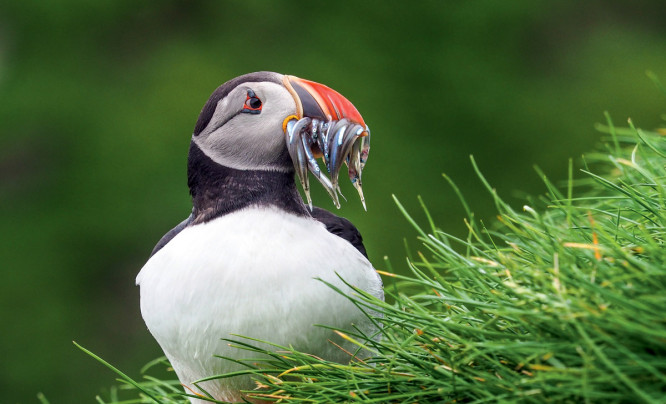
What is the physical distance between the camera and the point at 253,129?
2.12 m

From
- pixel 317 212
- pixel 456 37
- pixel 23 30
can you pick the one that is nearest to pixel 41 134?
pixel 23 30

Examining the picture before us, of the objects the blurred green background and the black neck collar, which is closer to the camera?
the black neck collar

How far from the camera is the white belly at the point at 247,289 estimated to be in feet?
6.41

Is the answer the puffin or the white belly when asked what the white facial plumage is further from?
the white belly

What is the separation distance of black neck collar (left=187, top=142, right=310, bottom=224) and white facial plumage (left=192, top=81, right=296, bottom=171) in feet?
0.07

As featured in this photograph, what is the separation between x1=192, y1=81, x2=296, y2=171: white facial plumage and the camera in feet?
Answer: 6.92

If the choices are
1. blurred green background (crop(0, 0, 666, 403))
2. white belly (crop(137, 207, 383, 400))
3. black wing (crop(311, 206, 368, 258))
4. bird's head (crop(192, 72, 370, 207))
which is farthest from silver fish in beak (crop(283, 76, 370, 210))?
blurred green background (crop(0, 0, 666, 403))

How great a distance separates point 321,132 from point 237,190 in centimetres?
26

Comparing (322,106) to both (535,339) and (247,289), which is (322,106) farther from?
(535,339)

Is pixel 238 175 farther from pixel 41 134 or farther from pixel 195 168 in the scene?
pixel 41 134

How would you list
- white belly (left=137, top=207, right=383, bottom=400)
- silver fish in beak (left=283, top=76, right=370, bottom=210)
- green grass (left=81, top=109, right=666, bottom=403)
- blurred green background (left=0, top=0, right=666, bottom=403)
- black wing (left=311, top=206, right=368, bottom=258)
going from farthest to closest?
blurred green background (left=0, top=0, right=666, bottom=403)
black wing (left=311, top=206, right=368, bottom=258)
silver fish in beak (left=283, top=76, right=370, bottom=210)
white belly (left=137, top=207, right=383, bottom=400)
green grass (left=81, top=109, right=666, bottom=403)

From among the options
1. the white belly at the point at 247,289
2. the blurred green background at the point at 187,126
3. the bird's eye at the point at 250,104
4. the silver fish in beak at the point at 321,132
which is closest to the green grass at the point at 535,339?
the white belly at the point at 247,289

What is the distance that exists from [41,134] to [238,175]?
179 inches

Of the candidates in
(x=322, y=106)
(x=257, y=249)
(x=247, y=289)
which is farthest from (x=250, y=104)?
(x=247, y=289)
